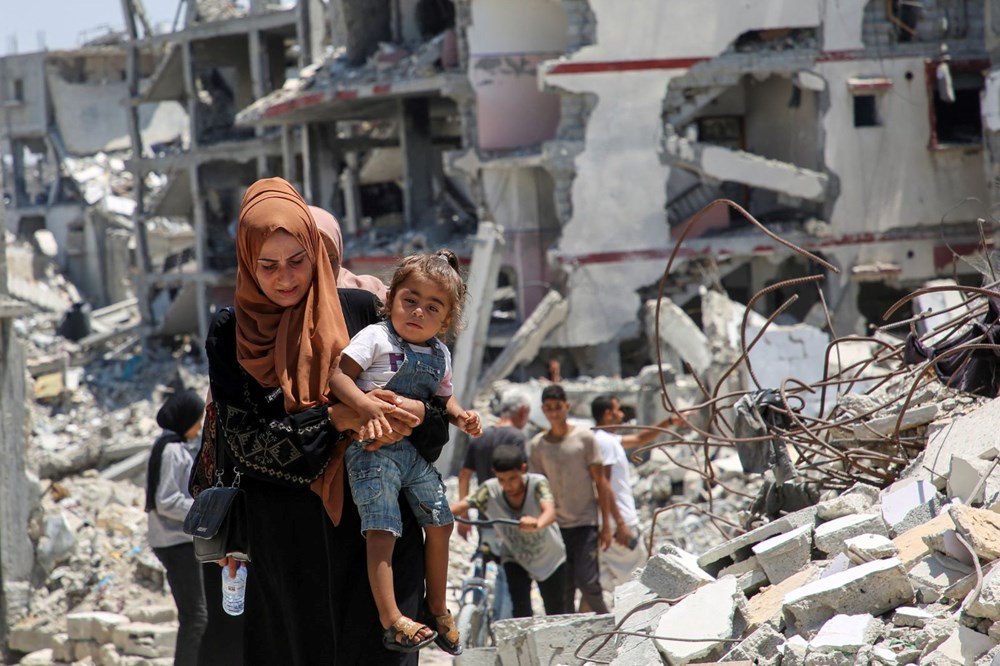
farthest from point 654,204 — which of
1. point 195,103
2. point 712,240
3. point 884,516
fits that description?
point 884,516

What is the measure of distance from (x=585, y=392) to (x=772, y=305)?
5.59m

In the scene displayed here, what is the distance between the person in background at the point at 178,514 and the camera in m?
Result: 6.67

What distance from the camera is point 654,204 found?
66.6 feet

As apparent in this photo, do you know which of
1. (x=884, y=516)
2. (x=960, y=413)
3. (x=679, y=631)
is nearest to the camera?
(x=679, y=631)

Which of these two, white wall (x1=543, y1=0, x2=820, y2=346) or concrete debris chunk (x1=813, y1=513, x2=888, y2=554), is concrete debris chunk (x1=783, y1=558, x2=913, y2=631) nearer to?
concrete debris chunk (x1=813, y1=513, x2=888, y2=554)

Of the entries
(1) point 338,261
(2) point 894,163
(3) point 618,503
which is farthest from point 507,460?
(2) point 894,163

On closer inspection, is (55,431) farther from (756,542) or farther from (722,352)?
(756,542)

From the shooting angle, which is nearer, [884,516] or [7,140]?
[884,516]

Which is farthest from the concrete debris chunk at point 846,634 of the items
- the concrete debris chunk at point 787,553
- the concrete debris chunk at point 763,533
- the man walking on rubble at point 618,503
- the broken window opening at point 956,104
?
the broken window opening at point 956,104

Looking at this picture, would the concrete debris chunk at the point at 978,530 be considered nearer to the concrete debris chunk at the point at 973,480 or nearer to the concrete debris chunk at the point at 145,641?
the concrete debris chunk at the point at 973,480

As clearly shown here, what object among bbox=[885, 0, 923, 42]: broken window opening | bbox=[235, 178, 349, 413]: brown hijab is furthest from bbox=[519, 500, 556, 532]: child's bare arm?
bbox=[885, 0, 923, 42]: broken window opening

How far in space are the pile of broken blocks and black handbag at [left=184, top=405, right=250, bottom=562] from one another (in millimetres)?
1440

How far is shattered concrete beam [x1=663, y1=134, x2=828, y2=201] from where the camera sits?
63.6 ft

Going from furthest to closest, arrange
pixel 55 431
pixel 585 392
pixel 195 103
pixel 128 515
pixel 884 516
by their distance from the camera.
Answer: pixel 195 103 → pixel 55 431 → pixel 585 392 → pixel 128 515 → pixel 884 516
